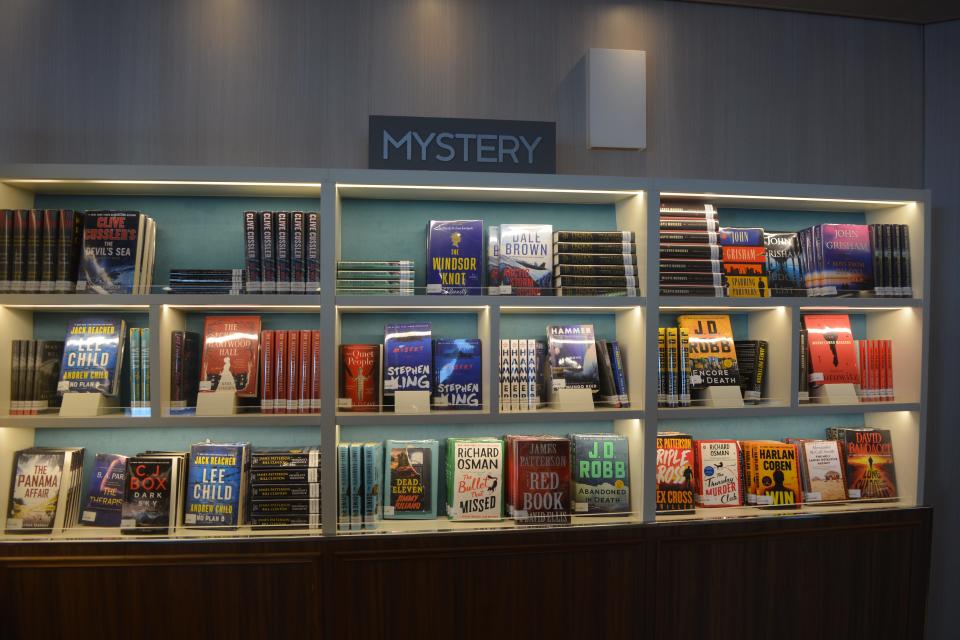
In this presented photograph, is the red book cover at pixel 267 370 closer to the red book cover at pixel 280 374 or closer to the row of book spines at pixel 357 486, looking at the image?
the red book cover at pixel 280 374

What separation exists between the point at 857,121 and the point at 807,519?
6.75 feet

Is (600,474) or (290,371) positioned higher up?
(290,371)

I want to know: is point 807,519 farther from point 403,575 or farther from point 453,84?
point 453,84

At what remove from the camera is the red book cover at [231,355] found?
2.60m

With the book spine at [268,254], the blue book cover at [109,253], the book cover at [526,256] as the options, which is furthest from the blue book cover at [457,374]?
the blue book cover at [109,253]

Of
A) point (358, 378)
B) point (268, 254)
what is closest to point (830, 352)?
point (358, 378)

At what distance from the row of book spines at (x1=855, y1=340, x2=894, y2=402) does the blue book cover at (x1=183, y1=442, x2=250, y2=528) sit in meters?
2.81

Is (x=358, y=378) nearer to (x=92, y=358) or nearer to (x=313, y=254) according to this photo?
(x=313, y=254)

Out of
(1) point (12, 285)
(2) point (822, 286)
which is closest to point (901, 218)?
(2) point (822, 286)

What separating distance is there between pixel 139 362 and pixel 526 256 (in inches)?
65.6

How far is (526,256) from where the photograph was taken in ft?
9.07

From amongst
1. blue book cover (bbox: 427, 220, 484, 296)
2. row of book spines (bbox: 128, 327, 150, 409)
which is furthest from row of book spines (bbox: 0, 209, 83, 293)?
blue book cover (bbox: 427, 220, 484, 296)

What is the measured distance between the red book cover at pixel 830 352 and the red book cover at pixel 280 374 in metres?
2.34

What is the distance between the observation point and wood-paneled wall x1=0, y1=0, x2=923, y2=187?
9.32 ft
